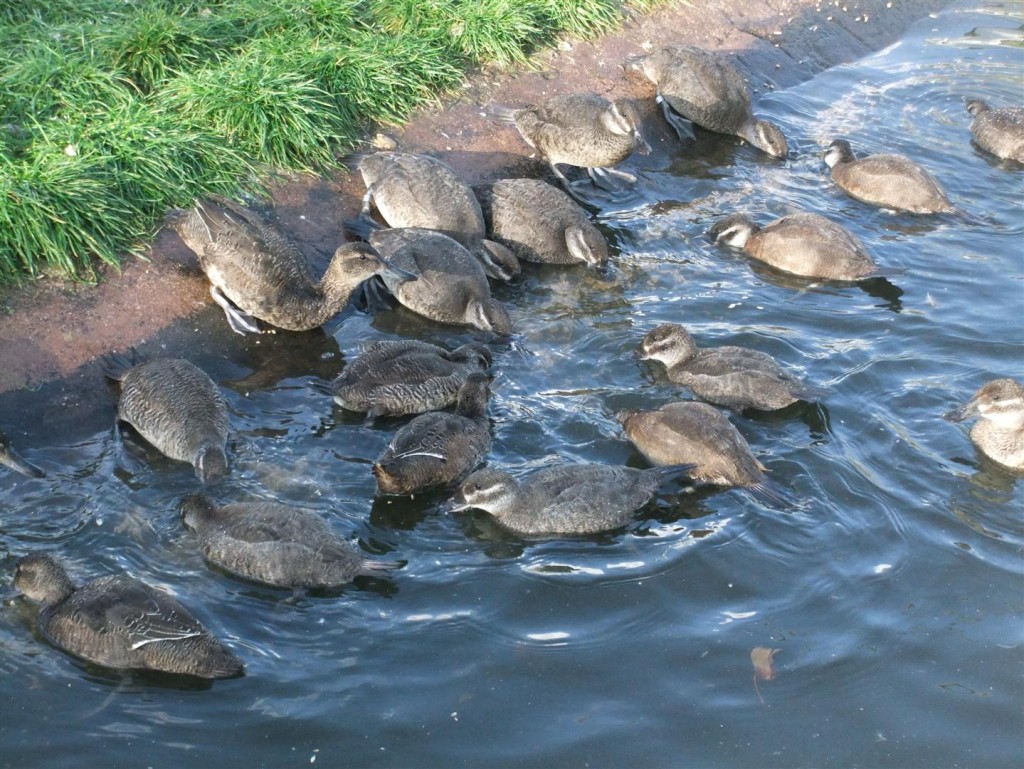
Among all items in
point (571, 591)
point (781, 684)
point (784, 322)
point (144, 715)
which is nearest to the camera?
point (144, 715)

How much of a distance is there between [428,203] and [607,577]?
4.28 m

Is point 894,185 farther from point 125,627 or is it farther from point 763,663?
point 125,627

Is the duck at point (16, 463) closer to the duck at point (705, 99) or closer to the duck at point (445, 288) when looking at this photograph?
the duck at point (445, 288)

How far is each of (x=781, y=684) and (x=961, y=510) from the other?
7.08 feet

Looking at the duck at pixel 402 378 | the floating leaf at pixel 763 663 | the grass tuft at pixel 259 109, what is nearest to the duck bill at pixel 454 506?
the duck at pixel 402 378

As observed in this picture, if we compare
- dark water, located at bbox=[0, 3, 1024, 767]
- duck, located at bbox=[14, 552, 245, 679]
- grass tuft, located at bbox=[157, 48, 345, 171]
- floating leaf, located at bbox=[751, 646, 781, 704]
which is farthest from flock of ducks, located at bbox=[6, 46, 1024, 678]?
floating leaf, located at bbox=[751, 646, 781, 704]

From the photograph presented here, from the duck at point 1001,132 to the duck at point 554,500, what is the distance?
7389mm

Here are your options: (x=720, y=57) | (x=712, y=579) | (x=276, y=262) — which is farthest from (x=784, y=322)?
(x=720, y=57)

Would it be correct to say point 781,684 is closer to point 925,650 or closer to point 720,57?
point 925,650

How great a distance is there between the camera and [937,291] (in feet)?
31.7

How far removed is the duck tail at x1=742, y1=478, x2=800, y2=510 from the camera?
7.04 meters

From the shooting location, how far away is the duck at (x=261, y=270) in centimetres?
838

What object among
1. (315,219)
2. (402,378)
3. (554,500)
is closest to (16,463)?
(402,378)

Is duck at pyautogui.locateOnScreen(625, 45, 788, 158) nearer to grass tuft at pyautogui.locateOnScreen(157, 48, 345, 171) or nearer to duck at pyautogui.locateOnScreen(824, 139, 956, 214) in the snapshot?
duck at pyautogui.locateOnScreen(824, 139, 956, 214)
